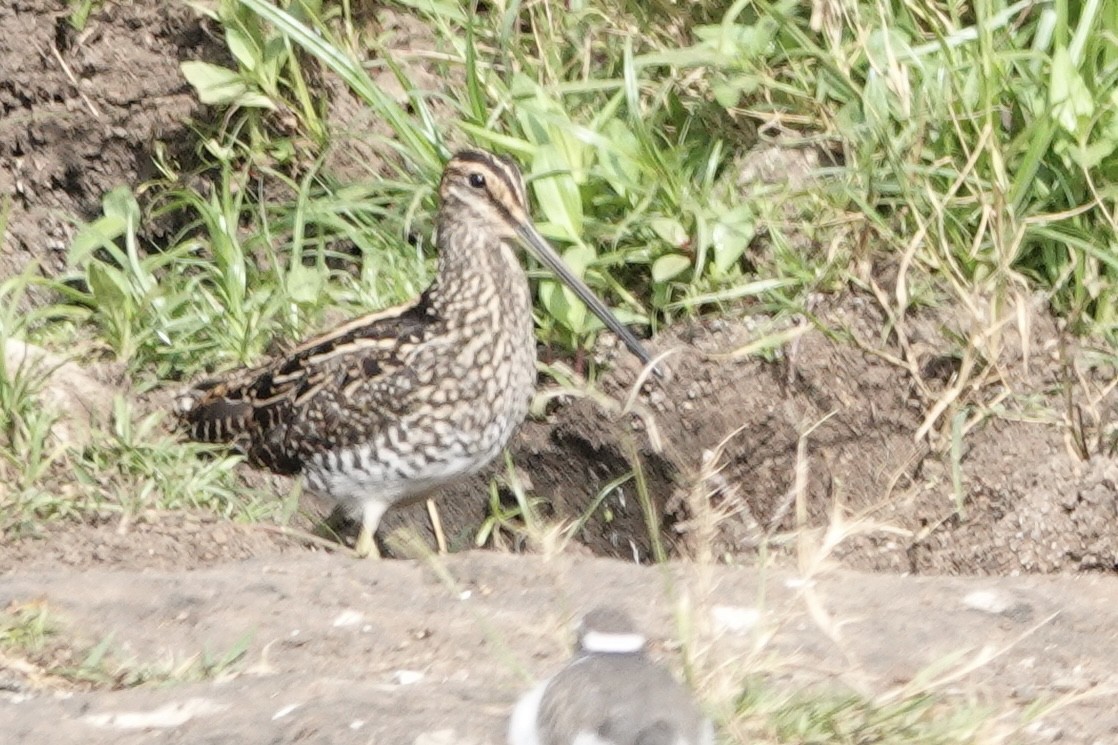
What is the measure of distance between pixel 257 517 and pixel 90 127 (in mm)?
1937

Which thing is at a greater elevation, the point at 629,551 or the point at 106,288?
the point at 106,288

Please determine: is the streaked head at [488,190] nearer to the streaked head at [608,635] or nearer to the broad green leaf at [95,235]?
the broad green leaf at [95,235]

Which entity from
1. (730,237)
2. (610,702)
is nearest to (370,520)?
(730,237)

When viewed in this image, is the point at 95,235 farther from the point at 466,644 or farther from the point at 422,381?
the point at 466,644

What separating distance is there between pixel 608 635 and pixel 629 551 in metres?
2.71

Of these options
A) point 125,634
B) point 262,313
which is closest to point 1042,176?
point 262,313

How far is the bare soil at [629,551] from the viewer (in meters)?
3.43

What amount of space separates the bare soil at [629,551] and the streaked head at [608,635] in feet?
0.98

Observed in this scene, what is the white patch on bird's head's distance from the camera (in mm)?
2824

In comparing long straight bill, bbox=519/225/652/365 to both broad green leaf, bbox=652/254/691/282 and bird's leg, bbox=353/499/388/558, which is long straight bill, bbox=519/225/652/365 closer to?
broad green leaf, bbox=652/254/691/282

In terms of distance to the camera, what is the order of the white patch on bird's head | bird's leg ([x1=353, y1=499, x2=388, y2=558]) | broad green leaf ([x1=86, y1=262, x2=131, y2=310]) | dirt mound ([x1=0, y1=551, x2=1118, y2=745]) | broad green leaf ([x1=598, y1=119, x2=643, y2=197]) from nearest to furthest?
the white patch on bird's head
dirt mound ([x1=0, y1=551, x2=1118, y2=745])
bird's leg ([x1=353, y1=499, x2=388, y2=558])
broad green leaf ([x1=598, y1=119, x2=643, y2=197])
broad green leaf ([x1=86, y1=262, x2=131, y2=310])

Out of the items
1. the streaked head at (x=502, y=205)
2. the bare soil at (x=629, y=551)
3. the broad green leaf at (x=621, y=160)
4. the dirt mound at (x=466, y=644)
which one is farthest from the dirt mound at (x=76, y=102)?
the dirt mound at (x=466, y=644)

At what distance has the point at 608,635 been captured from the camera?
2.85 m

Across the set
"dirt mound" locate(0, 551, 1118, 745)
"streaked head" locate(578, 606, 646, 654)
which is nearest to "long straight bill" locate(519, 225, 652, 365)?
"dirt mound" locate(0, 551, 1118, 745)
